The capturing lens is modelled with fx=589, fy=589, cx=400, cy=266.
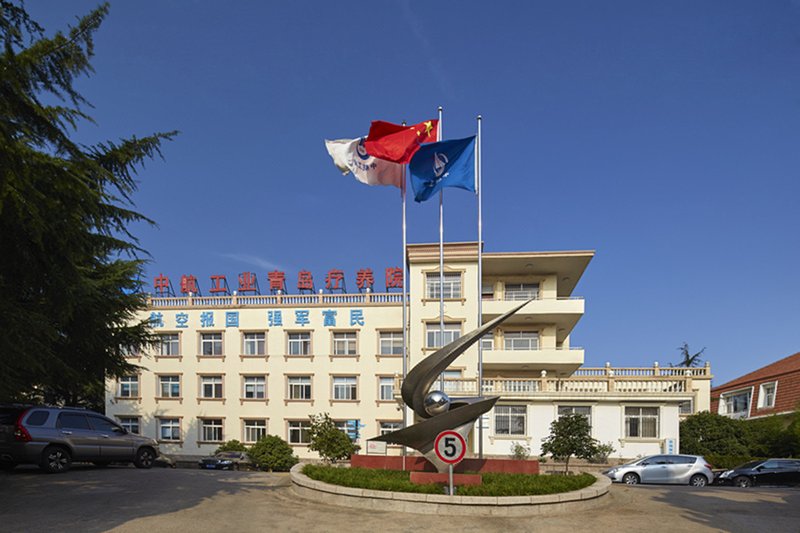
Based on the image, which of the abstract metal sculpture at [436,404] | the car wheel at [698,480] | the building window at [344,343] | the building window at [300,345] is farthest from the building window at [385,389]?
the abstract metal sculpture at [436,404]

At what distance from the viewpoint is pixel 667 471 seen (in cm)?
1912

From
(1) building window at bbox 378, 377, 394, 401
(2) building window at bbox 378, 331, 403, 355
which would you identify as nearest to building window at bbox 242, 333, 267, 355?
(2) building window at bbox 378, 331, 403, 355

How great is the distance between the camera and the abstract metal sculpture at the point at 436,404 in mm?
11367

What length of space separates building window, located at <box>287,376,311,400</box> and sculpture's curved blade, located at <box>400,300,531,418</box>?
79.1 ft

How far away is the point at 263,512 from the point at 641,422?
67.5ft

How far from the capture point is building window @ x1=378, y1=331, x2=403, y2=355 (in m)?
34.4

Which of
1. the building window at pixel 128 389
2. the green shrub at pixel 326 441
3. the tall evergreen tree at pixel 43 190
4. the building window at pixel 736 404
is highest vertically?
the tall evergreen tree at pixel 43 190

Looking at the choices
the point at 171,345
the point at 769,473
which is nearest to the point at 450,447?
the point at 769,473

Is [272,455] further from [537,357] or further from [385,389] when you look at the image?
[537,357]

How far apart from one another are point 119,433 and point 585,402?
18916mm

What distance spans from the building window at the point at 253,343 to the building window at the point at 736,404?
95.3ft

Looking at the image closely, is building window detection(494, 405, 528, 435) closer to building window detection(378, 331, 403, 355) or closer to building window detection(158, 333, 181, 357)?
building window detection(378, 331, 403, 355)

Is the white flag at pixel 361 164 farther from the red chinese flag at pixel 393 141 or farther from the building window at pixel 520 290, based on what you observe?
the building window at pixel 520 290

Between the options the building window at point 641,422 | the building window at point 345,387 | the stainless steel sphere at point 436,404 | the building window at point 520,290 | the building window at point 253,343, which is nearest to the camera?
the stainless steel sphere at point 436,404
